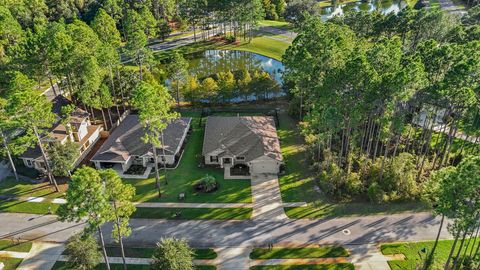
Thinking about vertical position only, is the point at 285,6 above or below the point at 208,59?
above

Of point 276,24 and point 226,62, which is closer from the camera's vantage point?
point 226,62

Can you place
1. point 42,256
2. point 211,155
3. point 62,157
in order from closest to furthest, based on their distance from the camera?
1. point 42,256
2. point 62,157
3. point 211,155

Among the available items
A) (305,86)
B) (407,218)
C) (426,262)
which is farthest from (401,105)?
(426,262)

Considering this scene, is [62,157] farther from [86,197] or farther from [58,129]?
[86,197]

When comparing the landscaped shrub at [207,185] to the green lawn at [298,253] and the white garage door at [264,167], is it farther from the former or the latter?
the green lawn at [298,253]

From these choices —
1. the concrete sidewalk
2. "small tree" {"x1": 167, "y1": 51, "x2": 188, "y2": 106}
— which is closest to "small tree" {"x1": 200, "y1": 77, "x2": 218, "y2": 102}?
"small tree" {"x1": 167, "y1": 51, "x2": 188, "y2": 106}

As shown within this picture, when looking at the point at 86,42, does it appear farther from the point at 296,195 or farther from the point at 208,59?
the point at 296,195

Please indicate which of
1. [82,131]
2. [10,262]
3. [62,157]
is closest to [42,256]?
[10,262]
